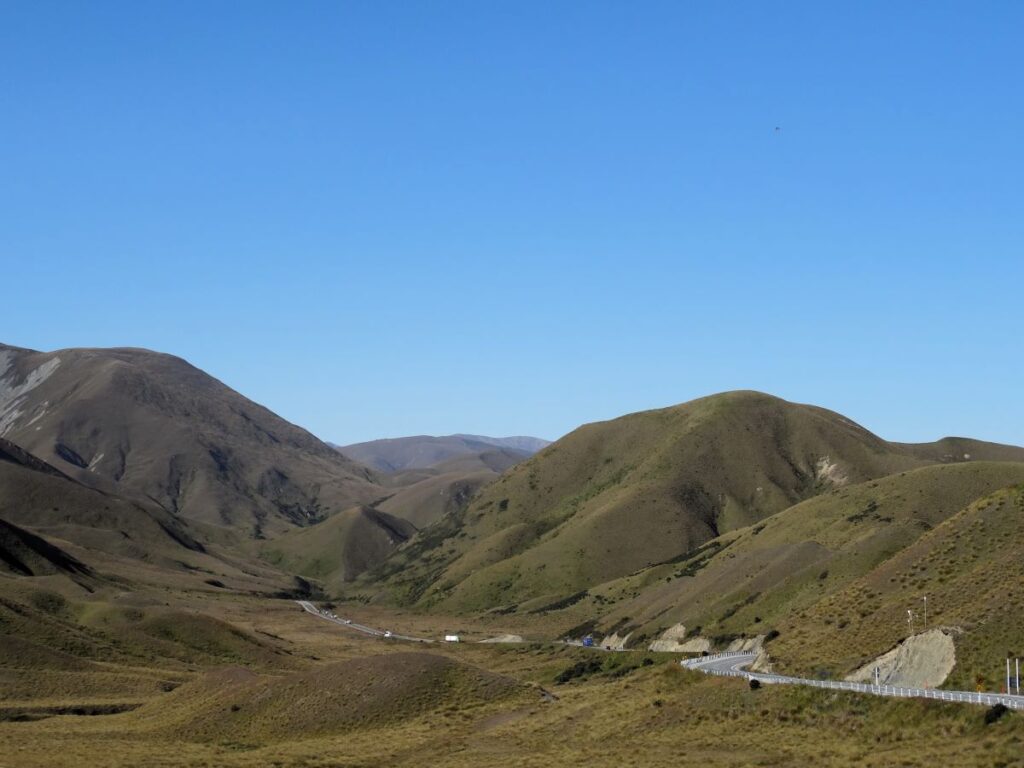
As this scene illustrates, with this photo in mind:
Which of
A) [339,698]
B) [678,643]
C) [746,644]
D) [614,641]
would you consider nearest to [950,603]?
[746,644]

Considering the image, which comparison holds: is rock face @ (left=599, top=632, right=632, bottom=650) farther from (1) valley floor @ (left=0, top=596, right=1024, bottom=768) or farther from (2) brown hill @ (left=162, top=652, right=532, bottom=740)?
(2) brown hill @ (left=162, top=652, right=532, bottom=740)

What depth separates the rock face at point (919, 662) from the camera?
59.9 metres

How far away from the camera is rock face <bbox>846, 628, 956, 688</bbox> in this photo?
A: 59.9 metres

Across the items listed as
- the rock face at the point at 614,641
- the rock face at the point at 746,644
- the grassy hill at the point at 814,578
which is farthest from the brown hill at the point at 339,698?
the rock face at the point at 614,641

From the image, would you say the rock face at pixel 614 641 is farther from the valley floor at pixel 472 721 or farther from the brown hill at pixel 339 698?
the brown hill at pixel 339 698

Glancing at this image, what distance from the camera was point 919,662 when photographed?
61.3m

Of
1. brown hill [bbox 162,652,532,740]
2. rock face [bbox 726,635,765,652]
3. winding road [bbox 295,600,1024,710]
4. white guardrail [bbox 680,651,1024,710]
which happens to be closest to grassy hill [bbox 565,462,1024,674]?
rock face [bbox 726,635,765,652]

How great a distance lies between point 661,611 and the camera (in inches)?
5610

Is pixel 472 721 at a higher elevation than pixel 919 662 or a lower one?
lower

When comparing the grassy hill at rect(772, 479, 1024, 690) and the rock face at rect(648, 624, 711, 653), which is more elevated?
the grassy hill at rect(772, 479, 1024, 690)

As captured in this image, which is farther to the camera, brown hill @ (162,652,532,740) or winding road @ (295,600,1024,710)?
brown hill @ (162,652,532,740)

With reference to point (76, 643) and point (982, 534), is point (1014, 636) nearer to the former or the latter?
point (982, 534)

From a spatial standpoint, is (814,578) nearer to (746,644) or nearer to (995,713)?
(746,644)

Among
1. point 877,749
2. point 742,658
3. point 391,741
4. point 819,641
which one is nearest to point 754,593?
point 742,658
